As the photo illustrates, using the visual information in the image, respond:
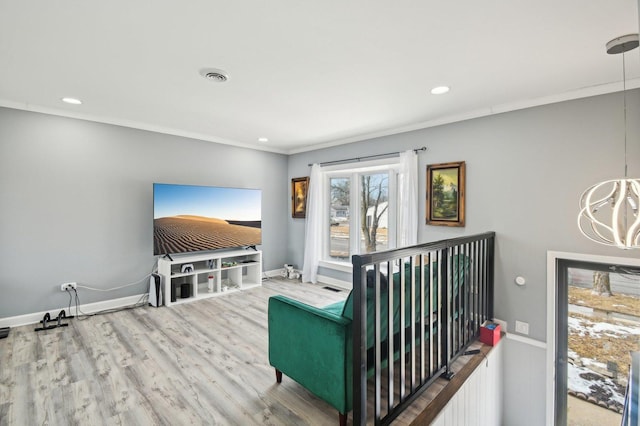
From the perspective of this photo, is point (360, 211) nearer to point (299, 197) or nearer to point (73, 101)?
point (299, 197)

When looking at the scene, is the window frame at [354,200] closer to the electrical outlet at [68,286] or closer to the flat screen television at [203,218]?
the flat screen television at [203,218]

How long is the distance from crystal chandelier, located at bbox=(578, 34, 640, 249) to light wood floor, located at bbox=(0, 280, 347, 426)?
2.24 m

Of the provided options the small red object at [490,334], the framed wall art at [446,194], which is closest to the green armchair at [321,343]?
the small red object at [490,334]

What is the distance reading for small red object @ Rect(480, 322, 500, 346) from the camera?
277 centimetres

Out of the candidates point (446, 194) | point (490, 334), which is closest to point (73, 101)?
point (446, 194)

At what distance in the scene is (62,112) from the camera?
3.49 metres

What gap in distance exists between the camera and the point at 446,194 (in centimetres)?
365

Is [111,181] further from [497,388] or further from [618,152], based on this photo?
[618,152]

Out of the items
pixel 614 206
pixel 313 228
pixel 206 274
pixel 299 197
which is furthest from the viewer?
pixel 299 197

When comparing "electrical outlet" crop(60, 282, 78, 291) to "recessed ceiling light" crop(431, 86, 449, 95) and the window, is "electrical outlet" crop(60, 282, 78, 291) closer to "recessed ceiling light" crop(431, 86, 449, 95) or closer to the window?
the window

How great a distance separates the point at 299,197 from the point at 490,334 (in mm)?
3754

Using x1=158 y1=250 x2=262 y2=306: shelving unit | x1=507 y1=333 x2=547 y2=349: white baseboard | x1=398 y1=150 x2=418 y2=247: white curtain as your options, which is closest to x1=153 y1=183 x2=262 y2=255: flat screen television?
x1=158 y1=250 x2=262 y2=306: shelving unit

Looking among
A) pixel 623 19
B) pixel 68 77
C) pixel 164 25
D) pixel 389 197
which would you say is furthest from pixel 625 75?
pixel 68 77

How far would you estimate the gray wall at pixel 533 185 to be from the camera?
2643 mm
